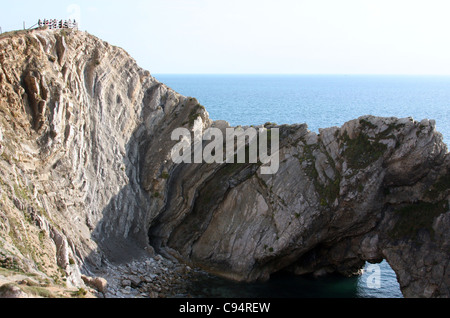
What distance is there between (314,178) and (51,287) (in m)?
22.3

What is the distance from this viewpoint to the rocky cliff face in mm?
35375

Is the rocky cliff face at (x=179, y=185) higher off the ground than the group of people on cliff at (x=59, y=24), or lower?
lower

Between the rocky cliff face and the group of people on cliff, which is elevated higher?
the group of people on cliff

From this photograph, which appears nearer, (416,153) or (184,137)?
(416,153)

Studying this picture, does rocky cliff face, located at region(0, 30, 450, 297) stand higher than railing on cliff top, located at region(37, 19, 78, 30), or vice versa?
railing on cliff top, located at region(37, 19, 78, 30)

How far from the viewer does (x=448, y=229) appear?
35.8m

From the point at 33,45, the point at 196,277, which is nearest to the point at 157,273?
the point at 196,277

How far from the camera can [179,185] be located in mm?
43594

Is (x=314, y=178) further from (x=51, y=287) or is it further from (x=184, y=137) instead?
(x=51, y=287)

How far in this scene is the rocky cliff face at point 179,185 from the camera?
3538 centimetres
